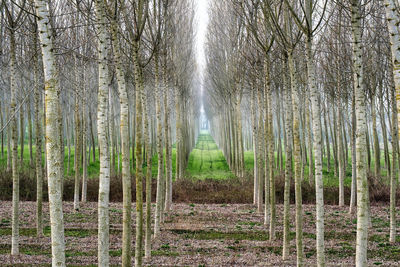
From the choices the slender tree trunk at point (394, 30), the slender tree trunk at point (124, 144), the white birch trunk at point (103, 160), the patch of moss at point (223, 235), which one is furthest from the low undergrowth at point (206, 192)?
the slender tree trunk at point (394, 30)

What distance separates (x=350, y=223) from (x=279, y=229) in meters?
2.73

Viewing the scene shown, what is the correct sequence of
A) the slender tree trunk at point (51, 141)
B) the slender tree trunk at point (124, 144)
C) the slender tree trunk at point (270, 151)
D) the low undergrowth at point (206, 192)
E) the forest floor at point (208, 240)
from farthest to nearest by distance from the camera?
the low undergrowth at point (206, 192)
the slender tree trunk at point (270, 151)
the forest floor at point (208, 240)
the slender tree trunk at point (124, 144)
the slender tree trunk at point (51, 141)

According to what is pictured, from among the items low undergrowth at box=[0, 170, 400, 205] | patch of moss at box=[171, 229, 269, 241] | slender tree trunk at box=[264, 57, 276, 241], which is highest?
slender tree trunk at box=[264, 57, 276, 241]

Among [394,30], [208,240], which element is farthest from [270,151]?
[394,30]

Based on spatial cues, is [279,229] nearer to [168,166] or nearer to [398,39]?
[168,166]

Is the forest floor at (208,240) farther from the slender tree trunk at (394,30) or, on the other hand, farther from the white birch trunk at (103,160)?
the slender tree trunk at (394,30)

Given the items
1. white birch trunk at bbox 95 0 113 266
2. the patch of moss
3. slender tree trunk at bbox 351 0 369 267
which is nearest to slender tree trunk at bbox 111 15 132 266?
white birch trunk at bbox 95 0 113 266

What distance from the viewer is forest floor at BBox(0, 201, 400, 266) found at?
28.6 ft

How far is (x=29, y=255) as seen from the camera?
28.9 feet

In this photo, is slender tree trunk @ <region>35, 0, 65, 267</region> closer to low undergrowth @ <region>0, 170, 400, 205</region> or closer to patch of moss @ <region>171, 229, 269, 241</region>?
patch of moss @ <region>171, 229, 269, 241</region>

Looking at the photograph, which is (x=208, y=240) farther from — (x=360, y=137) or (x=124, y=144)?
(x=360, y=137)

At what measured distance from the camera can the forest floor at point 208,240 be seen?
28.6ft

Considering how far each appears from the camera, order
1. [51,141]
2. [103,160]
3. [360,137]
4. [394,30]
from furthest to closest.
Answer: [103,160], [360,137], [51,141], [394,30]

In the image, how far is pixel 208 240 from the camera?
10898 millimetres
